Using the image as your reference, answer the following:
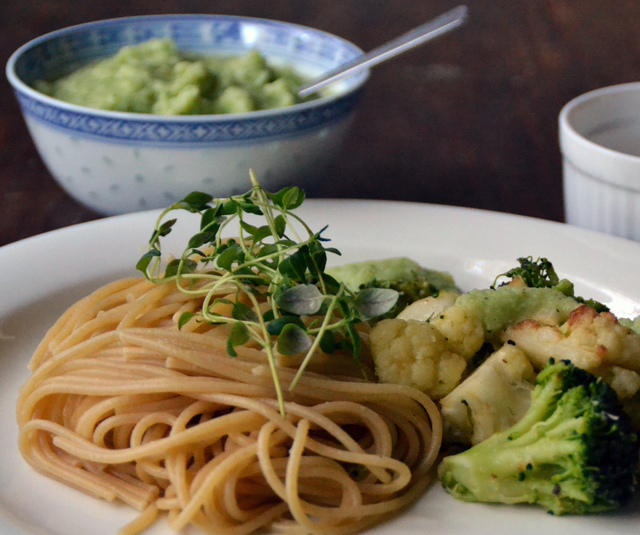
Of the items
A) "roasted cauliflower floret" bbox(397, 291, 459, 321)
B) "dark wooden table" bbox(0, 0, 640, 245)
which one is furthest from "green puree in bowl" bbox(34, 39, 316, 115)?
"roasted cauliflower floret" bbox(397, 291, 459, 321)

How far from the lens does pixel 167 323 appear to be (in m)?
2.39

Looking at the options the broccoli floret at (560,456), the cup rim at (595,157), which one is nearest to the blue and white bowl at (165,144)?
the cup rim at (595,157)

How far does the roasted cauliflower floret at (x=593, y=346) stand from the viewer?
2096 millimetres

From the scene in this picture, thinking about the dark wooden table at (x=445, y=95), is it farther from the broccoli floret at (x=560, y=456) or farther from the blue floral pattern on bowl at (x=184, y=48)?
the broccoli floret at (x=560, y=456)

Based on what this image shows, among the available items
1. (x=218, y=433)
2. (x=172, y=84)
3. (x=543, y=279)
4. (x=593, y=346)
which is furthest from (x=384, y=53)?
(x=218, y=433)

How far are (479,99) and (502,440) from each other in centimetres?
402

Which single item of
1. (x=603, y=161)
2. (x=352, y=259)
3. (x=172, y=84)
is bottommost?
(x=352, y=259)

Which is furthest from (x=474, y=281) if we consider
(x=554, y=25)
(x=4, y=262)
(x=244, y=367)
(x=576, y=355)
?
(x=554, y=25)

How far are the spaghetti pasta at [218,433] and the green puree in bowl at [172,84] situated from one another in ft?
4.85

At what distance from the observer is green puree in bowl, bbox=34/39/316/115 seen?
11.6 ft

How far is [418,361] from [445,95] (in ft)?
12.8

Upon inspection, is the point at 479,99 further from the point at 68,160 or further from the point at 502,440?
the point at 502,440

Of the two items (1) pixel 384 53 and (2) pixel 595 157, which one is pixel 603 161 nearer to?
(2) pixel 595 157

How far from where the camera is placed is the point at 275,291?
225 centimetres
